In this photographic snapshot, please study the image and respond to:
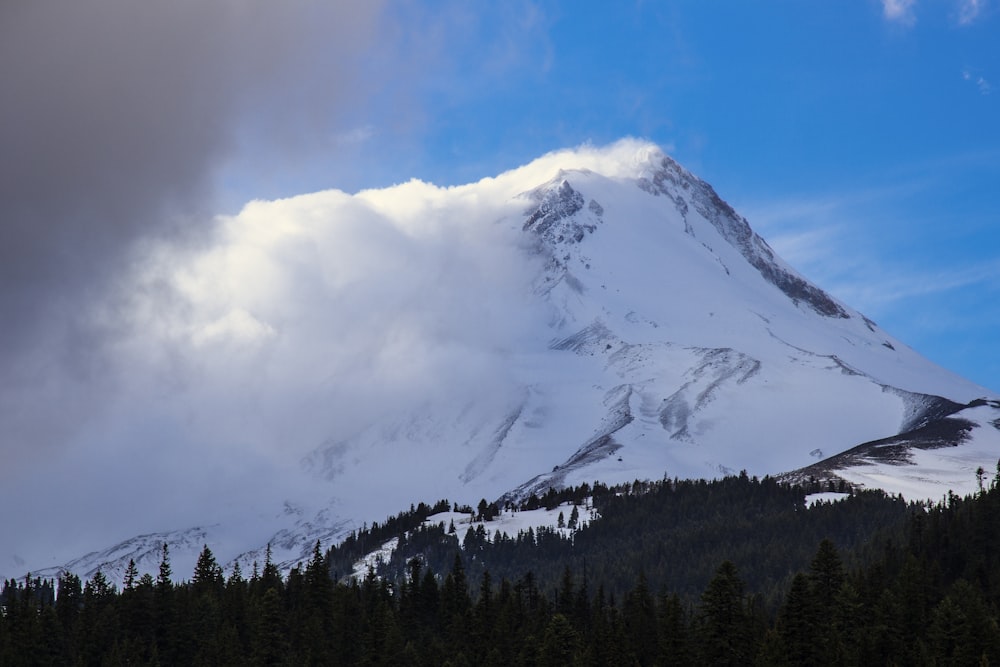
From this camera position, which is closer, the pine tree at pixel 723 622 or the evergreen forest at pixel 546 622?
the pine tree at pixel 723 622

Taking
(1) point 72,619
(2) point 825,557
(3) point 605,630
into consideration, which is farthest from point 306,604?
(2) point 825,557

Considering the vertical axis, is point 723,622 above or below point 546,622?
below

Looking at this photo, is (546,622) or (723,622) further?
(546,622)

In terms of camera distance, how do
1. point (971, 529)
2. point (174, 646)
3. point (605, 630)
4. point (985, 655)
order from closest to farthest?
point (985, 655), point (605, 630), point (174, 646), point (971, 529)

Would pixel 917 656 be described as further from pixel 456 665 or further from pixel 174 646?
pixel 174 646

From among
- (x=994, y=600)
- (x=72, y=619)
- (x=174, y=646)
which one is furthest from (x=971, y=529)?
(x=72, y=619)

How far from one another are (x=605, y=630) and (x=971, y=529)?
228 ft

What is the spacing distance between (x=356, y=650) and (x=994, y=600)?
235 ft

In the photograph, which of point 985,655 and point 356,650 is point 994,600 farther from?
point 356,650

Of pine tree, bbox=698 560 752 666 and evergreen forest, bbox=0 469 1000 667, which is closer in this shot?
pine tree, bbox=698 560 752 666

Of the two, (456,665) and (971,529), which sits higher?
(971,529)

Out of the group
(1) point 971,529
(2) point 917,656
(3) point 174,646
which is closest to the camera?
(2) point 917,656

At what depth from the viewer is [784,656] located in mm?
93375

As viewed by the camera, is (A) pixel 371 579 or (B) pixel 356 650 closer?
(B) pixel 356 650
